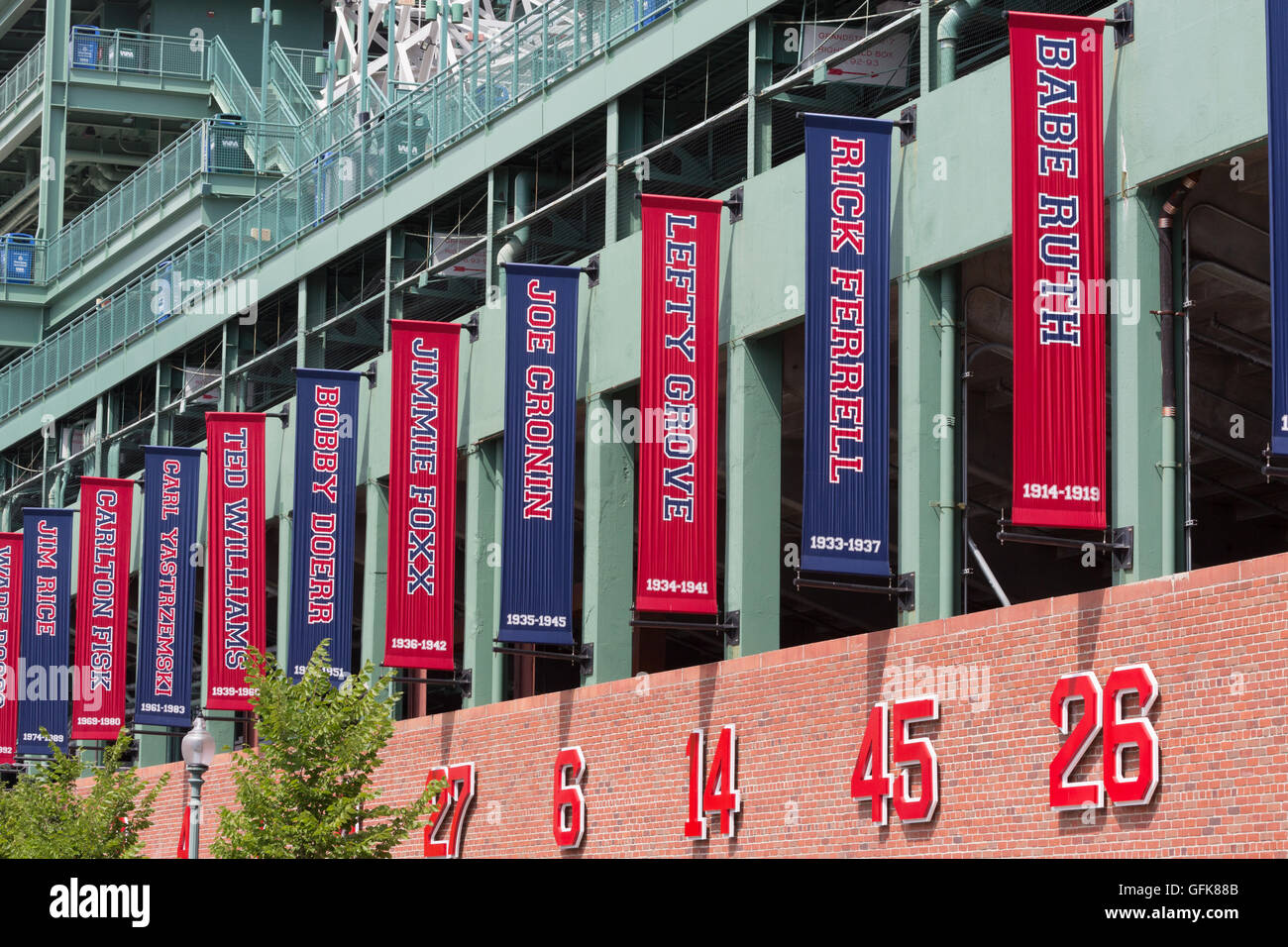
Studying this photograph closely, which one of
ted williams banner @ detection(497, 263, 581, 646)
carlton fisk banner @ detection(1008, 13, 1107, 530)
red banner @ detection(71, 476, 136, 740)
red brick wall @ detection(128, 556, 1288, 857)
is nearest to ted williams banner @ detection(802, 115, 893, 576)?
red brick wall @ detection(128, 556, 1288, 857)

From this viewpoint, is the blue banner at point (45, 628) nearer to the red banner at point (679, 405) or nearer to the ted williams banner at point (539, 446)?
the ted williams banner at point (539, 446)

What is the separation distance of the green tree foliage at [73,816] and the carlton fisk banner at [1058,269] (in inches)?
639

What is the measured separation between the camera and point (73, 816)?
31.5 meters

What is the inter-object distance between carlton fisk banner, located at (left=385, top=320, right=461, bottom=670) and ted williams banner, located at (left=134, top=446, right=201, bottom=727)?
8.55m

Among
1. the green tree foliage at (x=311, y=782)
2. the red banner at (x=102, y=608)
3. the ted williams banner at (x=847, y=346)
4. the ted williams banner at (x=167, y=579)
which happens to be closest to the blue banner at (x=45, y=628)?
the red banner at (x=102, y=608)

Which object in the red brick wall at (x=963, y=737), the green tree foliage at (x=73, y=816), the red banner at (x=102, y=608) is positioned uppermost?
the red banner at (x=102, y=608)

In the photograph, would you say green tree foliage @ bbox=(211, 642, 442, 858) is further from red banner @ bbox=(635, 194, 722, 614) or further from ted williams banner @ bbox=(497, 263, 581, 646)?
ted williams banner @ bbox=(497, 263, 581, 646)

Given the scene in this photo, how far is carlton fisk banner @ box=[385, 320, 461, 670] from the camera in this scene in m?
29.6

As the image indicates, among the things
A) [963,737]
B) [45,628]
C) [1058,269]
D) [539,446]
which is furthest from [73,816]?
[1058,269]

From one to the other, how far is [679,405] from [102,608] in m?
19.5

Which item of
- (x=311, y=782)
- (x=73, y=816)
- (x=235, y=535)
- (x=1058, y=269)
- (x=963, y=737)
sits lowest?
(x=73, y=816)

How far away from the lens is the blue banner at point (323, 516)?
32531mm

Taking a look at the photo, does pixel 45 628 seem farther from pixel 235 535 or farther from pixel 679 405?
pixel 679 405

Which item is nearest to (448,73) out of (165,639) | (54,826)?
(165,639)
